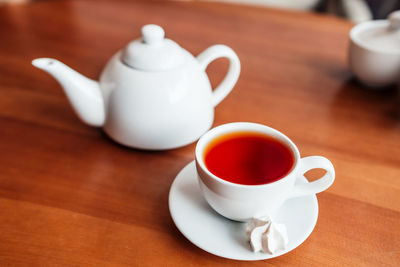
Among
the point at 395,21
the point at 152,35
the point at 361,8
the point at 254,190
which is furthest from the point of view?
the point at 361,8

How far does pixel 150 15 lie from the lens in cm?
118

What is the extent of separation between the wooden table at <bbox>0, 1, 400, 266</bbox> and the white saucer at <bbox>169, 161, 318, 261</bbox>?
0.03 m

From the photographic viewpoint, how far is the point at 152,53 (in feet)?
2.14

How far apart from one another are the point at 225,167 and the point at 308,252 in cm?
15

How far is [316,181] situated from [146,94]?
0.29 m

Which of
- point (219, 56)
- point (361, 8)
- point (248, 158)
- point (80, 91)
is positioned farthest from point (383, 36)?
point (361, 8)

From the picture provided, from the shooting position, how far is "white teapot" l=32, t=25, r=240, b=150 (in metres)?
0.65

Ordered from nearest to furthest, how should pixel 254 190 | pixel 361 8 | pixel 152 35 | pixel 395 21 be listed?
1. pixel 254 190
2. pixel 152 35
3. pixel 395 21
4. pixel 361 8

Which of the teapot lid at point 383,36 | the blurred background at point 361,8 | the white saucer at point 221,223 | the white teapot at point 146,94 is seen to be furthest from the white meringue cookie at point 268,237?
the blurred background at point 361,8

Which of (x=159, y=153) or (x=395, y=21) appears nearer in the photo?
(x=159, y=153)

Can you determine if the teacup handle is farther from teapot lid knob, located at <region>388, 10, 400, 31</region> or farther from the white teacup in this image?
teapot lid knob, located at <region>388, 10, 400, 31</region>

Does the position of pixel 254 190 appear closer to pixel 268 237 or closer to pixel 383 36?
pixel 268 237

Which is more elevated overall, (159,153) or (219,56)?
(219,56)

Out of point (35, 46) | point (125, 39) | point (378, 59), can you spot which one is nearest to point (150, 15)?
point (125, 39)
